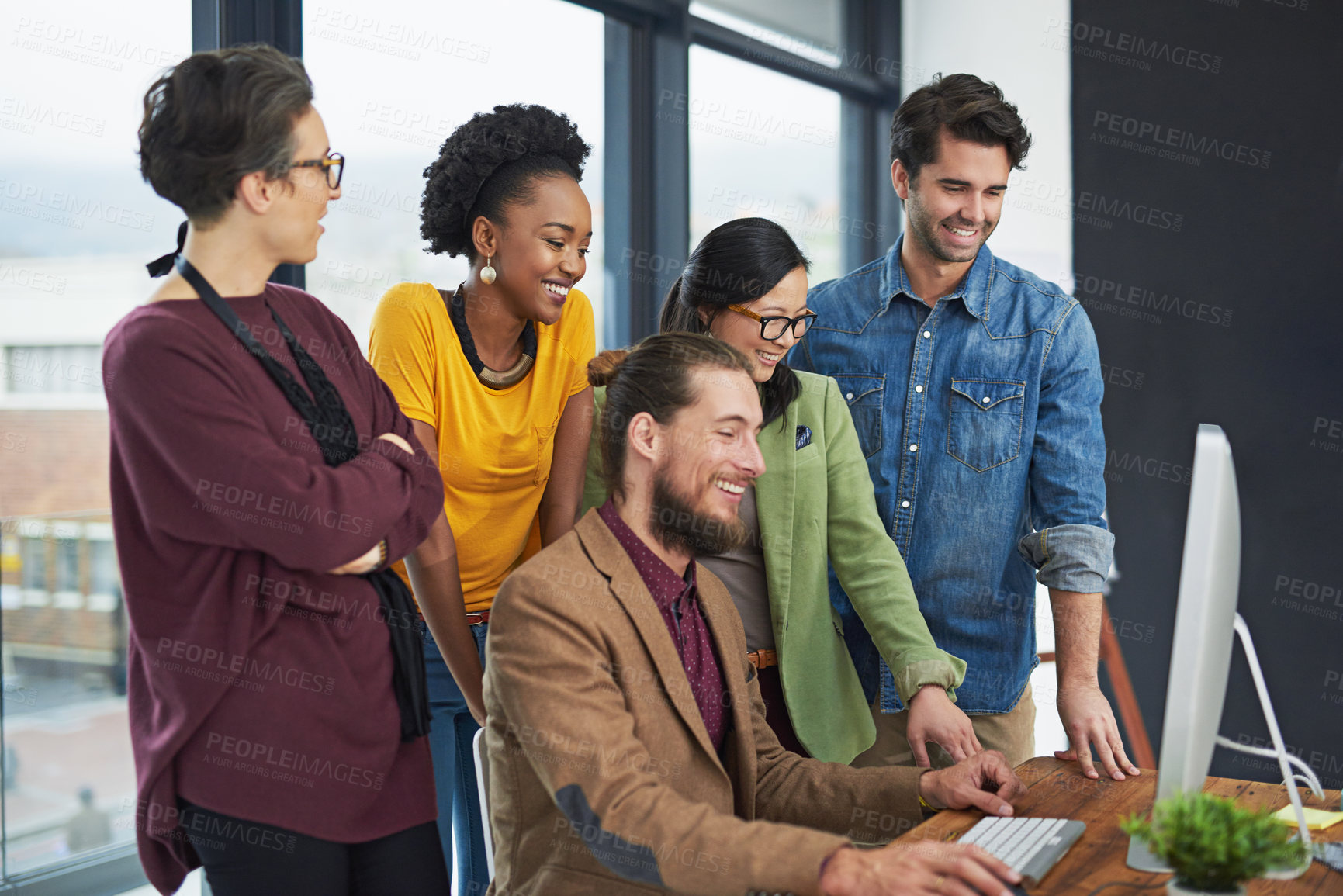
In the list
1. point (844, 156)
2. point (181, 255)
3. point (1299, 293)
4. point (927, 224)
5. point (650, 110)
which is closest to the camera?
point (181, 255)

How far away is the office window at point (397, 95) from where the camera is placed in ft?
10.2

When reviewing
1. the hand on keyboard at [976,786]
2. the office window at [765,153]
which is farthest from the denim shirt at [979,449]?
the office window at [765,153]

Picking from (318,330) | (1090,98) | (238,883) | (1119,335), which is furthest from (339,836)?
(1090,98)

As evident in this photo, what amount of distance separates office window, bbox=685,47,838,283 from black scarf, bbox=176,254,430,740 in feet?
9.83

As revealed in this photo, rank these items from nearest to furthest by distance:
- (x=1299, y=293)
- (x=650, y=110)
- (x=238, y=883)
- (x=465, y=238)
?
(x=238, y=883), (x=465, y=238), (x=1299, y=293), (x=650, y=110)

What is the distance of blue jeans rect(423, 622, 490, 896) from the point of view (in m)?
2.01

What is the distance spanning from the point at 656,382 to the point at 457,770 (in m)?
0.94

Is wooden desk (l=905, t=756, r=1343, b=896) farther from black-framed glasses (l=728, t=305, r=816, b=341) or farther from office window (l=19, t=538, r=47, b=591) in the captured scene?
office window (l=19, t=538, r=47, b=591)

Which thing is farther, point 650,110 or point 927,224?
point 650,110

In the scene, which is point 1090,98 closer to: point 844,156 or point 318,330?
point 844,156

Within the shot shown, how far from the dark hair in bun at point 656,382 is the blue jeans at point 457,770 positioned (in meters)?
0.48

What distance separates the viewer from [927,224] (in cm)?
223

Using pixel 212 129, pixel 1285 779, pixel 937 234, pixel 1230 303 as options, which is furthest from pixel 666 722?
pixel 1230 303

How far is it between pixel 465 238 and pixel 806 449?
0.74m
